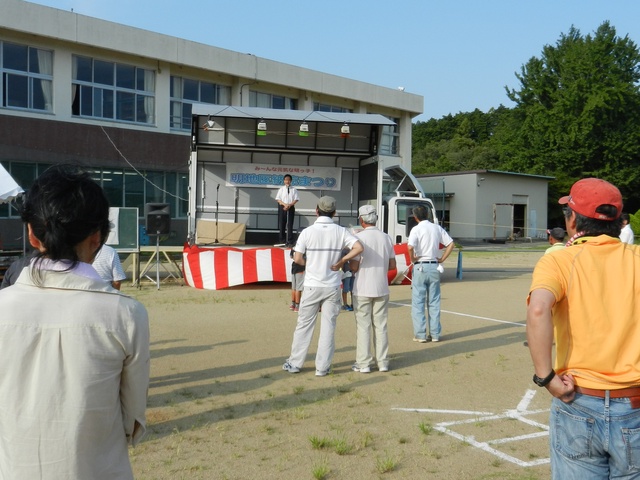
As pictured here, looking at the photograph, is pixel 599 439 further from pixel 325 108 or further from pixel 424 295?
pixel 325 108

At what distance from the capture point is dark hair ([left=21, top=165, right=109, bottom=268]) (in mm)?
2127

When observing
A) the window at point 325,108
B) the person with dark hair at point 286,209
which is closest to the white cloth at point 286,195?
the person with dark hair at point 286,209

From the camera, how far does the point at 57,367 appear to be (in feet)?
6.84

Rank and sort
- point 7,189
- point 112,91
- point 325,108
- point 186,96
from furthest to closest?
point 325,108
point 186,96
point 112,91
point 7,189

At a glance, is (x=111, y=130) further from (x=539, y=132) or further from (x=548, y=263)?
(x=539, y=132)

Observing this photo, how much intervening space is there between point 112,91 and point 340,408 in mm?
23592

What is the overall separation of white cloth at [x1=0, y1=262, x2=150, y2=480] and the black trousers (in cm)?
1420

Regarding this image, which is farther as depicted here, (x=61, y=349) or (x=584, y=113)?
(x=584, y=113)

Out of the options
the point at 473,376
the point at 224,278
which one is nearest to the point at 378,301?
the point at 473,376

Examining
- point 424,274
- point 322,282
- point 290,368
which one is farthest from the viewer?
point 424,274

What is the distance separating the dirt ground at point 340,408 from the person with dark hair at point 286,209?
5.42m

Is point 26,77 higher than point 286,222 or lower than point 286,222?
higher

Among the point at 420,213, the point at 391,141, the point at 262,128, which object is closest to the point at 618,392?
the point at 420,213

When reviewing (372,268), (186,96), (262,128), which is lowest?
(372,268)
